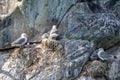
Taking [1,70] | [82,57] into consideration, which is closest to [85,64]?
[82,57]

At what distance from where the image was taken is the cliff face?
1124cm

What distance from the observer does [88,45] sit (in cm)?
1155

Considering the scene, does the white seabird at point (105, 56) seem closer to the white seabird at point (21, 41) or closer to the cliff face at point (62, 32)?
the cliff face at point (62, 32)

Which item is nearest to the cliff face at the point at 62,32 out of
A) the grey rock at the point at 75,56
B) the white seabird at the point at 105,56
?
the grey rock at the point at 75,56

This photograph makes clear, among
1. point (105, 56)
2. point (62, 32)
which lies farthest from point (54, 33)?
point (105, 56)

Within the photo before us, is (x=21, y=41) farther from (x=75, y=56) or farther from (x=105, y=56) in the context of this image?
(x=105, y=56)

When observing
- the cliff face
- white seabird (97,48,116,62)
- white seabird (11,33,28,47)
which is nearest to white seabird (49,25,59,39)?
the cliff face

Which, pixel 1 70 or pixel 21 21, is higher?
pixel 21 21

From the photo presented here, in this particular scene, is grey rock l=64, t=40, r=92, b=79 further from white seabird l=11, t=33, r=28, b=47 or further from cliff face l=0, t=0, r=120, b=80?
white seabird l=11, t=33, r=28, b=47

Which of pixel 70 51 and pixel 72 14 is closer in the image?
pixel 70 51

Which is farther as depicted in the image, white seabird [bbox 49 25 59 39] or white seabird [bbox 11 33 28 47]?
white seabird [bbox 11 33 28 47]

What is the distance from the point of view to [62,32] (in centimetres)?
1201

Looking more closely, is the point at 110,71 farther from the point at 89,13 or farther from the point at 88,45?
the point at 89,13

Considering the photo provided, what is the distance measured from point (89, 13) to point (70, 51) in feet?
4.60
